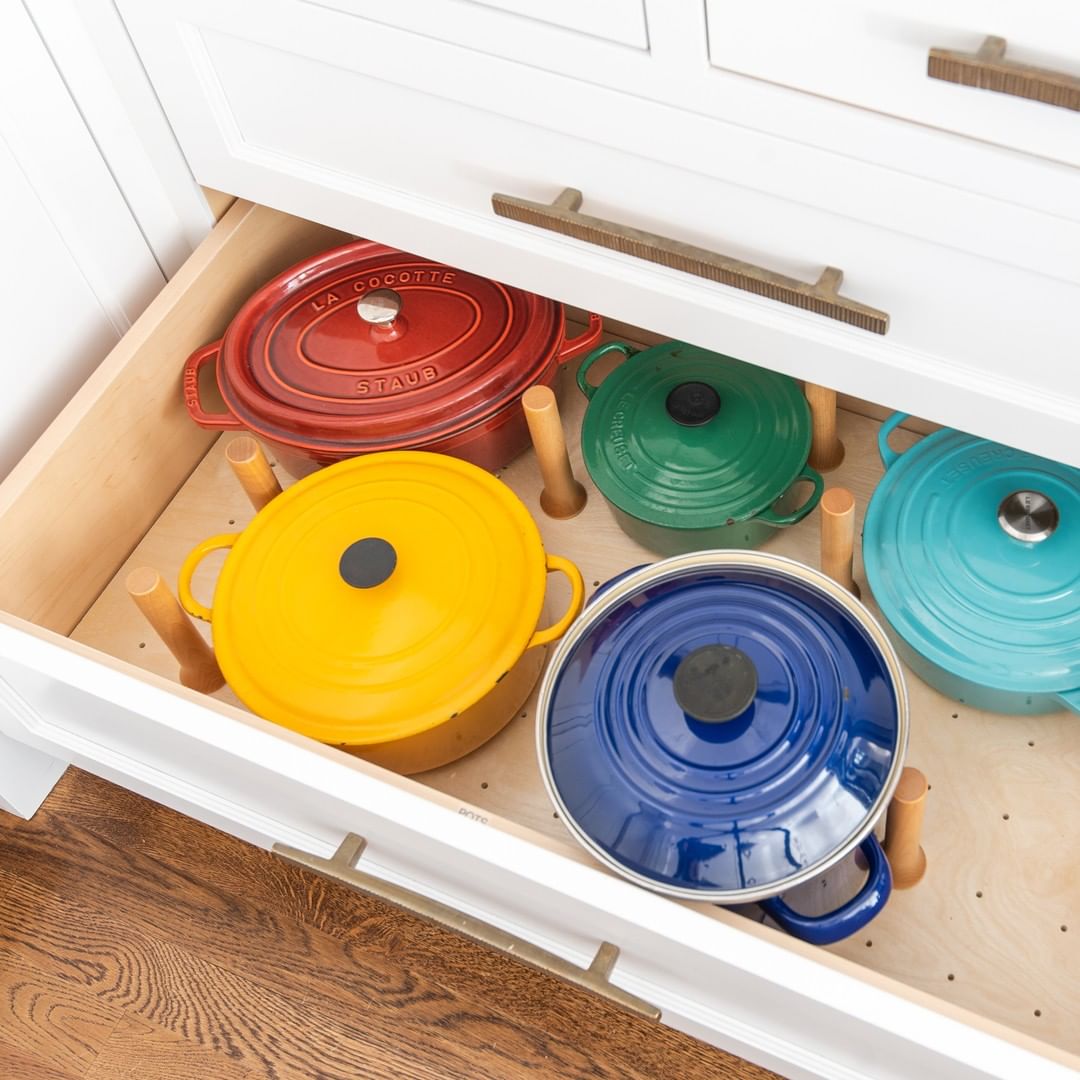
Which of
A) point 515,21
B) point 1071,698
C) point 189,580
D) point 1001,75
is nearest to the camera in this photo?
point 1001,75

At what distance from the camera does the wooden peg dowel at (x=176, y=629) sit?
1.02 m

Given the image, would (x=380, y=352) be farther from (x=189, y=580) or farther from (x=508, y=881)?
(x=508, y=881)

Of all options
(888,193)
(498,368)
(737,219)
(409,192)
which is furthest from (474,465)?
(888,193)

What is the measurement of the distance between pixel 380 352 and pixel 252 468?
0.51 feet

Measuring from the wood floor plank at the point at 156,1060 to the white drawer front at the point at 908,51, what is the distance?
936mm

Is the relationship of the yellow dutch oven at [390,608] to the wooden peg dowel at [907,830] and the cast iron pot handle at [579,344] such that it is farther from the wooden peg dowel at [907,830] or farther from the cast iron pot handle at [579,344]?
the wooden peg dowel at [907,830]

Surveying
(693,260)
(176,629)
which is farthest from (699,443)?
(176,629)

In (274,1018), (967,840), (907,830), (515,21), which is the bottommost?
(274,1018)

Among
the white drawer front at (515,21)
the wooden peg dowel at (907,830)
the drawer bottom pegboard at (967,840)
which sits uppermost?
the white drawer front at (515,21)

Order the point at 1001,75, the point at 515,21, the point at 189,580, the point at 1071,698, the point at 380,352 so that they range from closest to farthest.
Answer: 1. the point at 1001,75
2. the point at 515,21
3. the point at 1071,698
4. the point at 189,580
5. the point at 380,352

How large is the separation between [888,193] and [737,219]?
0.12 meters

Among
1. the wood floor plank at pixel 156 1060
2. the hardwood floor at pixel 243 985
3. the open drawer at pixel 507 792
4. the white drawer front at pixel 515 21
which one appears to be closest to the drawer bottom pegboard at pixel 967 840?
the open drawer at pixel 507 792

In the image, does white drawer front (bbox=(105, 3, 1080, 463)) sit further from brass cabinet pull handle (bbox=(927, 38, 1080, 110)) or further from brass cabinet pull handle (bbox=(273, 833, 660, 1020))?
brass cabinet pull handle (bbox=(273, 833, 660, 1020))

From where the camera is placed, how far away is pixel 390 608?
1023 millimetres
